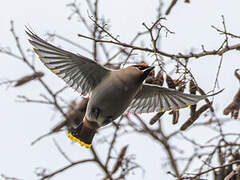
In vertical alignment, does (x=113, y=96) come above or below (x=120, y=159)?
above

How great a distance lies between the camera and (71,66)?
134 inches

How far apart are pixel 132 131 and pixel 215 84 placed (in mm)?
2721

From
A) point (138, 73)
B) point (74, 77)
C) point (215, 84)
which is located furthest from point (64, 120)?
point (215, 84)

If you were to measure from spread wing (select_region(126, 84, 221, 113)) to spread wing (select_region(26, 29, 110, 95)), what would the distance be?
49 cm

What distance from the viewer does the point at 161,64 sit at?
10.3ft

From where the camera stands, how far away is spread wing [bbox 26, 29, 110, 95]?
3.22m

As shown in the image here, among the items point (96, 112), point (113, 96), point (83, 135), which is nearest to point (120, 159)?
point (83, 135)

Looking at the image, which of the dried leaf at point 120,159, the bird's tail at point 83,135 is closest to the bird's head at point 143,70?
the bird's tail at point 83,135

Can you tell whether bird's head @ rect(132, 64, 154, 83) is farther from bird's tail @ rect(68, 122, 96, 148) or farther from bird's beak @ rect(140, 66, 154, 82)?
bird's tail @ rect(68, 122, 96, 148)

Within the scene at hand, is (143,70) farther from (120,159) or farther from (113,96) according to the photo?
(120,159)

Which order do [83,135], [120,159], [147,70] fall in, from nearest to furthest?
[147,70] < [83,135] < [120,159]

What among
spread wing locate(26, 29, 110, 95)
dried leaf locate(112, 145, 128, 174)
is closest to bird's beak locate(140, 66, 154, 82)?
spread wing locate(26, 29, 110, 95)

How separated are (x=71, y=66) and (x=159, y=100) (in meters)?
0.92

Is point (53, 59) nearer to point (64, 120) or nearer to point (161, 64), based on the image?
point (161, 64)
